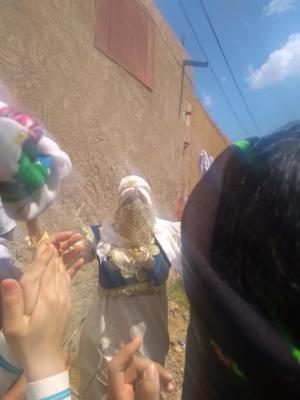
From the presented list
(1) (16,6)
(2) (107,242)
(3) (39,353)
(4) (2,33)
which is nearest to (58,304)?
(3) (39,353)

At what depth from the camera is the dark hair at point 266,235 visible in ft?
1.41

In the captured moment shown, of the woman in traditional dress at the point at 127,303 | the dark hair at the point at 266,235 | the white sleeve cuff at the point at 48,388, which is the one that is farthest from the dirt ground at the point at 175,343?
the dark hair at the point at 266,235

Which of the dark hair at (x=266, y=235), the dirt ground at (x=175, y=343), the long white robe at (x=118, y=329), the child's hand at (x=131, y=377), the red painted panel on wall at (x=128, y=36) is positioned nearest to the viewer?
the dark hair at (x=266, y=235)

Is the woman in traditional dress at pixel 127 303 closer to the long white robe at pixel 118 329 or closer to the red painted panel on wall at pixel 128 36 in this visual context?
the long white robe at pixel 118 329

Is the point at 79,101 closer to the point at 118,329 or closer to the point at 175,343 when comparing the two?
the point at 118,329

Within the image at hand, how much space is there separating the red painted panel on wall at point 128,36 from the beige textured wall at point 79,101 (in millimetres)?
112

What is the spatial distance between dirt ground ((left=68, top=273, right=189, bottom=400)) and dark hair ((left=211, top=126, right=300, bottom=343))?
2077 millimetres

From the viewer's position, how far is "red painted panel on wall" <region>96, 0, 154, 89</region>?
3277mm

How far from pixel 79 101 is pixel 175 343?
7.98 ft

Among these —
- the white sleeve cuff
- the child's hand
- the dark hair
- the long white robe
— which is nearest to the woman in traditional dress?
the long white robe

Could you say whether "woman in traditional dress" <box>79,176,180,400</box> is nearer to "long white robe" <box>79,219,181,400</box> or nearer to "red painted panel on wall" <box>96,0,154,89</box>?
"long white robe" <box>79,219,181,400</box>

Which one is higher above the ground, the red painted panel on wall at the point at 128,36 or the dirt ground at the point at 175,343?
the red painted panel on wall at the point at 128,36

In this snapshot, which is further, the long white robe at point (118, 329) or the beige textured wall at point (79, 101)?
the beige textured wall at point (79, 101)

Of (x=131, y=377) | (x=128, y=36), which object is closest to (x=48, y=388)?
(x=131, y=377)
